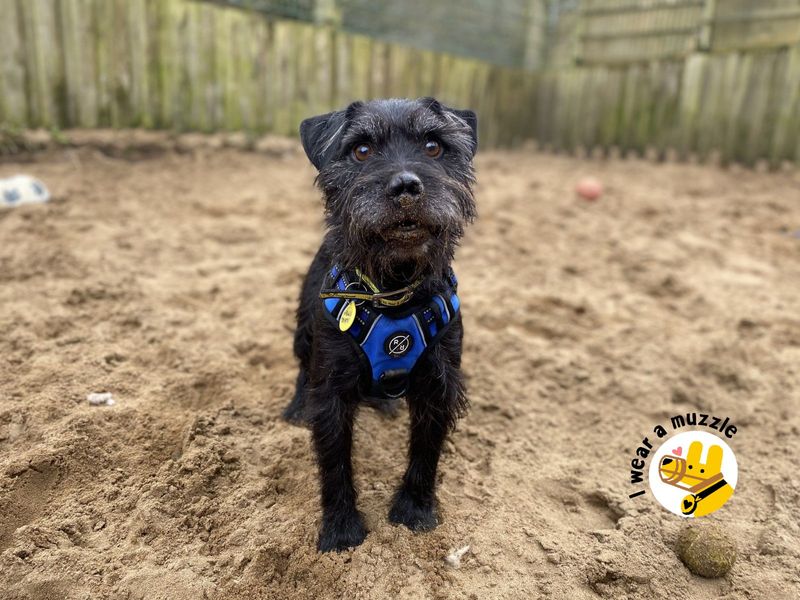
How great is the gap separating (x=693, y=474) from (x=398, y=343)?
4.99 ft

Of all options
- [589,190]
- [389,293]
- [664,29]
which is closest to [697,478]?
[389,293]

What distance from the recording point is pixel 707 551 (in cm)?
218

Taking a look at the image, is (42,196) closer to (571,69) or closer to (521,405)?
(521,405)

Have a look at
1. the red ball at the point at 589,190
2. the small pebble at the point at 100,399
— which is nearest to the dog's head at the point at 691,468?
the small pebble at the point at 100,399

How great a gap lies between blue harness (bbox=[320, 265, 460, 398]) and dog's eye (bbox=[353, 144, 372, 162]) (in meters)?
0.44

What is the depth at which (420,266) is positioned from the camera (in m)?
2.20

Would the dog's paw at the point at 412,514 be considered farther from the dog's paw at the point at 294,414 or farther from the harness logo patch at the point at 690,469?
the harness logo patch at the point at 690,469

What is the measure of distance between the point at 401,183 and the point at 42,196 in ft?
14.0

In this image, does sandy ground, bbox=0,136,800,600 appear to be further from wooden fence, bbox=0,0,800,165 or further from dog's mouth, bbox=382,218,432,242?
dog's mouth, bbox=382,218,432,242

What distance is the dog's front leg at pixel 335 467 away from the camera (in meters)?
2.26

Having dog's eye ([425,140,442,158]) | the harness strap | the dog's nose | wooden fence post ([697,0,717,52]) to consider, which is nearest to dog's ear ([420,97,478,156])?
dog's eye ([425,140,442,158])

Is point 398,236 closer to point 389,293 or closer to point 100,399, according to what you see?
point 389,293

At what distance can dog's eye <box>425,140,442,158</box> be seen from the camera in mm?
2314

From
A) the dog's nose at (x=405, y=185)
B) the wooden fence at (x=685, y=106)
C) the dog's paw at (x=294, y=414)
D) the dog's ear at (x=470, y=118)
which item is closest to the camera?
the dog's nose at (x=405, y=185)
